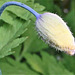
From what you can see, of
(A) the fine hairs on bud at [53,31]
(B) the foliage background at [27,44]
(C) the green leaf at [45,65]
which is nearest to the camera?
(A) the fine hairs on bud at [53,31]

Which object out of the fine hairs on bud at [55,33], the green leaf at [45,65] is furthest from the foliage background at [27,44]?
the fine hairs on bud at [55,33]

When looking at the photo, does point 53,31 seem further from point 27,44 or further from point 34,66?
point 34,66

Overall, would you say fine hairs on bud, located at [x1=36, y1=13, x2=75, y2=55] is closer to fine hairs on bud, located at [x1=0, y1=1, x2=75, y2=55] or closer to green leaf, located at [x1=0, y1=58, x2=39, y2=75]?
fine hairs on bud, located at [x1=0, y1=1, x2=75, y2=55]

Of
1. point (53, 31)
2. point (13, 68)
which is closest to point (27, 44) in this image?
point (13, 68)

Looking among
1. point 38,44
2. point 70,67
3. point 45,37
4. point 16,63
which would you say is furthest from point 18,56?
point 45,37

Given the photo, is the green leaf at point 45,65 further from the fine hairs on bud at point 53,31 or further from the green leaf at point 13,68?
the fine hairs on bud at point 53,31

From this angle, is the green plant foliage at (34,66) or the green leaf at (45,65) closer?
the green plant foliage at (34,66)

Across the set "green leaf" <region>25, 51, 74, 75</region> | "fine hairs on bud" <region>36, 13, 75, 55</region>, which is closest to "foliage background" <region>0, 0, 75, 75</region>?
"green leaf" <region>25, 51, 74, 75</region>
